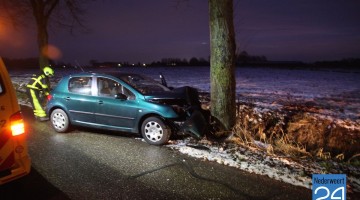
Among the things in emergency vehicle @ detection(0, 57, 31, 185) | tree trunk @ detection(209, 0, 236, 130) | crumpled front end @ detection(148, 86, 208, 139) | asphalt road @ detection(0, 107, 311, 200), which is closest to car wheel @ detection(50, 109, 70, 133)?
asphalt road @ detection(0, 107, 311, 200)

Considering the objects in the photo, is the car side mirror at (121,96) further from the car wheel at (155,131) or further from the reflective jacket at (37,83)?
the reflective jacket at (37,83)

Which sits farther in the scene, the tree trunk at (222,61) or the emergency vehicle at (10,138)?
the tree trunk at (222,61)

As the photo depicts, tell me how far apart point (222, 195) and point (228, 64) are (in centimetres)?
345

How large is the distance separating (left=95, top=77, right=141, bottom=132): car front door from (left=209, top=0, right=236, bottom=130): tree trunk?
200 cm

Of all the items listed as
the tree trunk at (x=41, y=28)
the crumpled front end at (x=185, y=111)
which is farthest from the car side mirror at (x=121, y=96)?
the tree trunk at (x=41, y=28)

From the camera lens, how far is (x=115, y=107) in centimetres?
688

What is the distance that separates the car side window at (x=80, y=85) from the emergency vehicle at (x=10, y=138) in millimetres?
3398

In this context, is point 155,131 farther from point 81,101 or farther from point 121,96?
point 81,101

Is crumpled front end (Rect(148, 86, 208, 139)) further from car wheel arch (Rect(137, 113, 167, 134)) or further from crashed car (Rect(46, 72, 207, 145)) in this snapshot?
car wheel arch (Rect(137, 113, 167, 134))

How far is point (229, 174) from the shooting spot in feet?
16.1

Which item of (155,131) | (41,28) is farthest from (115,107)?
(41,28)

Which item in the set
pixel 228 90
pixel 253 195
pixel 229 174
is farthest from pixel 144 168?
pixel 228 90

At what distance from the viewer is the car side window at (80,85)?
731 cm

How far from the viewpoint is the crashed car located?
651cm
